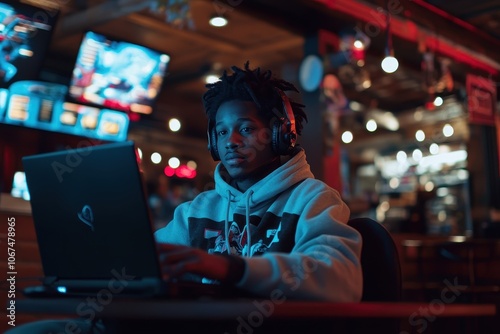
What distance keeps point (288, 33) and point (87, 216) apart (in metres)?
6.71

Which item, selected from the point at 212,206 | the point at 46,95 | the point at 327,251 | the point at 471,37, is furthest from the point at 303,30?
the point at 327,251

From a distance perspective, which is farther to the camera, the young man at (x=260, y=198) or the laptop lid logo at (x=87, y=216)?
the young man at (x=260, y=198)

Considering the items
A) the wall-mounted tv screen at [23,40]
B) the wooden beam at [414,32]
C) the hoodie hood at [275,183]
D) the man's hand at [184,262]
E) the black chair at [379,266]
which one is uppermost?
the wooden beam at [414,32]

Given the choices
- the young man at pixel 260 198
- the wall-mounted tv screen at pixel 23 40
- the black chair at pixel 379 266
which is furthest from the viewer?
the wall-mounted tv screen at pixel 23 40

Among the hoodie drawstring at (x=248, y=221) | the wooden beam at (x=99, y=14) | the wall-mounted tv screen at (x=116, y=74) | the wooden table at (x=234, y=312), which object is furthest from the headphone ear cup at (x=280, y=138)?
the wooden beam at (x=99, y=14)

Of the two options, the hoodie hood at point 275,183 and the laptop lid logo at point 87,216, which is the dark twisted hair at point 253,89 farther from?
the laptop lid logo at point 87,216

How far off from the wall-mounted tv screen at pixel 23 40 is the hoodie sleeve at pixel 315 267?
410 cm

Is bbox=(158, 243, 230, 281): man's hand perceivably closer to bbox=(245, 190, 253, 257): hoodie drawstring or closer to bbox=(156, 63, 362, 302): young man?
bbox=(156, 63, 362, 302): young man

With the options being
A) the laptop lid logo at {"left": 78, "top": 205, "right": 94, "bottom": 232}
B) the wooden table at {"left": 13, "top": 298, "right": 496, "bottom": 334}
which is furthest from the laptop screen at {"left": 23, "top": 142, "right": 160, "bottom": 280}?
the wooden table at {"left": 13, "top": 298, "right": 496, "bottom": 334}

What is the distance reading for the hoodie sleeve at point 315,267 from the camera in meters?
1.31

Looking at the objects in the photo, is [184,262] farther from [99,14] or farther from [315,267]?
[99,14]

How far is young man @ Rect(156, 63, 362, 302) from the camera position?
1526 mm

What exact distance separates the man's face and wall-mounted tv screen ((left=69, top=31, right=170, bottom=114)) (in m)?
3.99

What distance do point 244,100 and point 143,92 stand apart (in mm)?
4518
